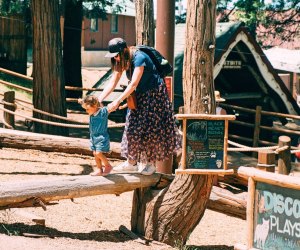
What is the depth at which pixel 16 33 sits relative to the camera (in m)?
25.3

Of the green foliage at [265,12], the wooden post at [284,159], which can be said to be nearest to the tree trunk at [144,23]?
the wooden post at [284,159]

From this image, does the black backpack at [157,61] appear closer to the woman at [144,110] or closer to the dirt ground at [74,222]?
the woman at [144,110]

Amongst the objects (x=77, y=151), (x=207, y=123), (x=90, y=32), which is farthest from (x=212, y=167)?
(x=90, y=32)

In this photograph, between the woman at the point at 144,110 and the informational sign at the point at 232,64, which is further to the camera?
the informational sign at the point at 232,64

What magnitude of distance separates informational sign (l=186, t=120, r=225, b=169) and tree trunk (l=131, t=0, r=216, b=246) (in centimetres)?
24

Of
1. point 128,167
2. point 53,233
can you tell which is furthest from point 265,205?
point 53,233

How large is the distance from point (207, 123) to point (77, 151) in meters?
5.42

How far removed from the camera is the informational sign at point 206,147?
7508mm

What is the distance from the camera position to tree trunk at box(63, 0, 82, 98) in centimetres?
2327

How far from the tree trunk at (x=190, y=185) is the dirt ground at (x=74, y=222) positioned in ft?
0.81

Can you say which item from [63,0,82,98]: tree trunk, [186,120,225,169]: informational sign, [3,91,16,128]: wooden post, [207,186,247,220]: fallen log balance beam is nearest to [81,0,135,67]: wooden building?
[63,0,82,98]: tree trunk

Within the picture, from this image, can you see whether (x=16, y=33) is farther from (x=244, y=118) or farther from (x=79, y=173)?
(x=79, y=173)

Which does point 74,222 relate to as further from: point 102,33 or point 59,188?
point 102,33

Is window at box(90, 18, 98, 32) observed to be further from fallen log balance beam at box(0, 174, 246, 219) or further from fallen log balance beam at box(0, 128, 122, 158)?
fallen log balance beam at box(0, 174, 246, 219)
